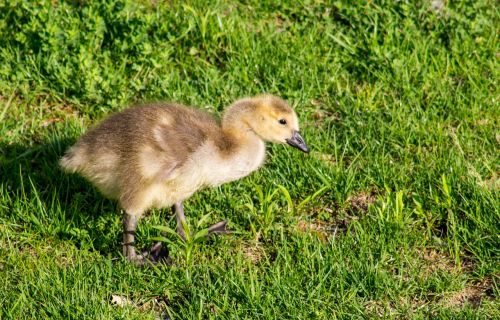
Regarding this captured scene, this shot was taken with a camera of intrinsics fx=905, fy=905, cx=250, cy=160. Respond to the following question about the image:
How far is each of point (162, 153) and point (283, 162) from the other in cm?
106

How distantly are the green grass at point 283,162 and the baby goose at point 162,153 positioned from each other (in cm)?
33

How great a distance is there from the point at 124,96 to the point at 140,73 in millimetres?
277

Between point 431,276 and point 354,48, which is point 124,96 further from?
point 431,276

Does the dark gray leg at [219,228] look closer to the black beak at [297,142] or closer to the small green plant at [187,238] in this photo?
the small green plant at [187,238]

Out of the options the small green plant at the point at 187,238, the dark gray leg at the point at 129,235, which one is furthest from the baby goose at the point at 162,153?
the small green plant at the point at 187,238

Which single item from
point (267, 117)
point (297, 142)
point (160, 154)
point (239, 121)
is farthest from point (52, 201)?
point (297, 142)

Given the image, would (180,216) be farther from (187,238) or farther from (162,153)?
(162,153)

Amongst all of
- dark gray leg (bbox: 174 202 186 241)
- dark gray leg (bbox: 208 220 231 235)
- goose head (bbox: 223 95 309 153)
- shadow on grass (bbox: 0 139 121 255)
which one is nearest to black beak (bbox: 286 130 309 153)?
goose head (bbox: 223 95 309 153)

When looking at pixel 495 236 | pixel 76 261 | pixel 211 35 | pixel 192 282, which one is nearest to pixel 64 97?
pixel 211 35

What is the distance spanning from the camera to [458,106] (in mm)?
5996

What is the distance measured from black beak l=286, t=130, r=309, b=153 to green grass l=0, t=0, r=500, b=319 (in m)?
0.25

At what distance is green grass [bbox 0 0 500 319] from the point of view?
4.72 meters

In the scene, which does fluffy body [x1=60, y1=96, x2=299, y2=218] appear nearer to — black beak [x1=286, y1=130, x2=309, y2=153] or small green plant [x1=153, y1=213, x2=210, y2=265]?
small green plant [x1=153, y1=213, x2=210, y2=265]

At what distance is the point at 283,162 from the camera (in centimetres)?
561
